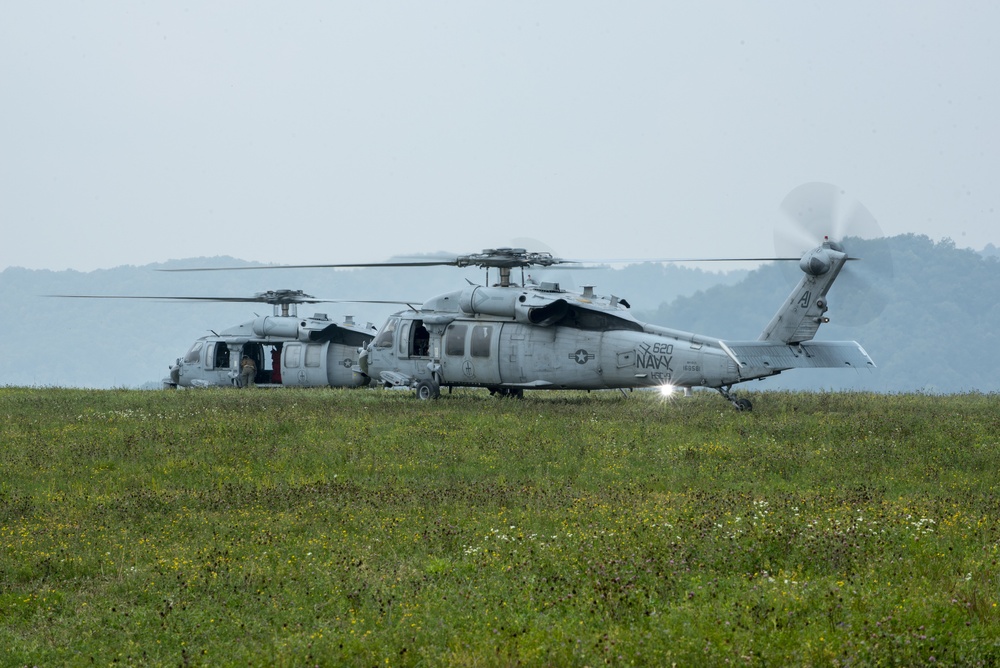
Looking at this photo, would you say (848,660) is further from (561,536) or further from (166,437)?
(166,437)

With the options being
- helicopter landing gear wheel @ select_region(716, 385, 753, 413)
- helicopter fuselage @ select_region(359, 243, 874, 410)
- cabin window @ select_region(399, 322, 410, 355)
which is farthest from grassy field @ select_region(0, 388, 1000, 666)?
cabin window @ select_region(399, 322, 410, 355)

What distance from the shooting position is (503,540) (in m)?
13.0

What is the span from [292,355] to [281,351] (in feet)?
2.47

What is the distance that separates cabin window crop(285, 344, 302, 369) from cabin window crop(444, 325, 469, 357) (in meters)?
11.1

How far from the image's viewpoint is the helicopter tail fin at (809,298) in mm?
24672

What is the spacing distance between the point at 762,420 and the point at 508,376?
29.0ft

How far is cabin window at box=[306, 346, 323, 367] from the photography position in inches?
1551

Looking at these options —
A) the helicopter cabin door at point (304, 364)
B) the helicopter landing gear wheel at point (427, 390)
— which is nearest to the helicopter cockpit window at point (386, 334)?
the helicopter landing gear wheel at point (427, 390)

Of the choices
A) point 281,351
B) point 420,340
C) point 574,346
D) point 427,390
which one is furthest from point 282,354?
point 574,346

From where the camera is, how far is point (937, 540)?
39.4 feet

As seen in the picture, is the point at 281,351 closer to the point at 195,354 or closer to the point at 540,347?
the point at 195,354

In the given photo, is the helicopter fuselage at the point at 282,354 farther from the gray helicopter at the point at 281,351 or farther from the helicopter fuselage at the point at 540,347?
the helicopter fuselage at the point at 540,347

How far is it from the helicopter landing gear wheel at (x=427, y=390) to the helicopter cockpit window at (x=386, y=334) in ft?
6.43

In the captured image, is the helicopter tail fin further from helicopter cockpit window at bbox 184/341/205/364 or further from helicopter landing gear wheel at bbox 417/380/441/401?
helicopter cockpit window at bbox 184/341/205/364
